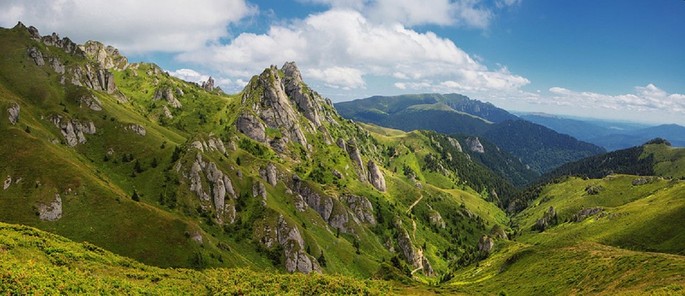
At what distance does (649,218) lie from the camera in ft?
647

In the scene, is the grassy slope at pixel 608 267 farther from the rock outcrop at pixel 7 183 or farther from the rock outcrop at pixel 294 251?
the rock outcrop at pixel 7 183

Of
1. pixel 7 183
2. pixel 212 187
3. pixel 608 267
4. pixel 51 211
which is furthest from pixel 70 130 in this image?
pixel 608 267

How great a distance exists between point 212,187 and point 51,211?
72.5 metres

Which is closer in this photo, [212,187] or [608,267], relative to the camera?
[608,267]

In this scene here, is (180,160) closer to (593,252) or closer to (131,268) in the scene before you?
(131,268)

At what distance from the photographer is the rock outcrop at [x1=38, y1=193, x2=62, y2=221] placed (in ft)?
412

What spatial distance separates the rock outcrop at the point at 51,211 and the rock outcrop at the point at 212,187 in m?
60.5

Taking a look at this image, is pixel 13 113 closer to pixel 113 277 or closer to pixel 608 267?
pixel 113 277

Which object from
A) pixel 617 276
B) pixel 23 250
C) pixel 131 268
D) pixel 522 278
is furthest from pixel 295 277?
pixel 522 278

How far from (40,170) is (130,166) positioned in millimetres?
53930

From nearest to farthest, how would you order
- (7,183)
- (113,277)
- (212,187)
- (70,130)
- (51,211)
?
(113,277)
(51,211)
(7,183)
(212,187)
(70,130)

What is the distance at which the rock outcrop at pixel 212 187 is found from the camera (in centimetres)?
18750

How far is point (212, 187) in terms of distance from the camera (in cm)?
19350

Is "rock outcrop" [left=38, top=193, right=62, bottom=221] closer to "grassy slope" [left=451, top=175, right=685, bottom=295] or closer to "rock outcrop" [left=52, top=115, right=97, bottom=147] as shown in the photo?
"rock outcrop" [left=52, top=115, right=97, bottom=147]
